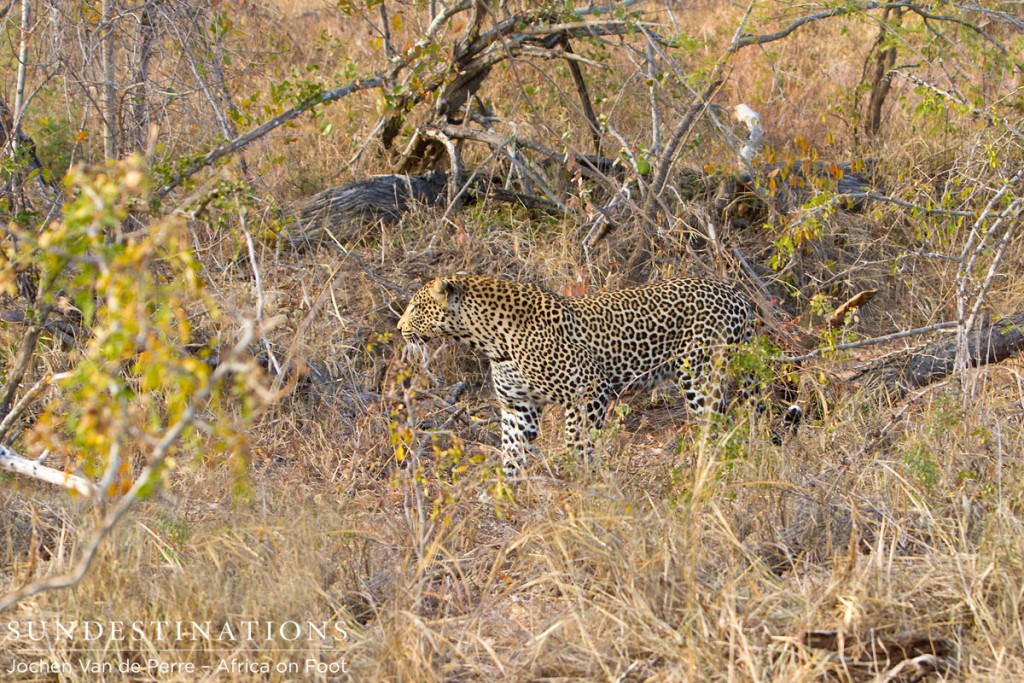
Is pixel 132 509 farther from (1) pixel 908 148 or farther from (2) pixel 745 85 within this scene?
(2) pixel 745 85

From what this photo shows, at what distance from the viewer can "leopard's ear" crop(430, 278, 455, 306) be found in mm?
6457

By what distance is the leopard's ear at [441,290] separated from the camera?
6457 millimetres

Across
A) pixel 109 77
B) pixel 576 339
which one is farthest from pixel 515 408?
pixel 109 77

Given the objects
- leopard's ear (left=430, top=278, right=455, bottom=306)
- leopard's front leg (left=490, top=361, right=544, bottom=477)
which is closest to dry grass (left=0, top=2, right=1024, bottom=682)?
leopard's front leg (left=490, top=361, right=544, bottom=477)

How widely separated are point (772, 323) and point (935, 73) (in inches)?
198

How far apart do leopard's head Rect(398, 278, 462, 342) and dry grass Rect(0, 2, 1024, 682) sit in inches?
16.2

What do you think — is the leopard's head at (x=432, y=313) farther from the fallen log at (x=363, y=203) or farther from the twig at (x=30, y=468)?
the twig at (x=30, y=468)

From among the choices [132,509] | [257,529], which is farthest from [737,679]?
[132,509]

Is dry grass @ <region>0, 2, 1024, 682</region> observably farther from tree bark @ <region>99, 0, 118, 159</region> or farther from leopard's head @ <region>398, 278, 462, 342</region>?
tree bark @ <region>99, 0, 118, 159</region>

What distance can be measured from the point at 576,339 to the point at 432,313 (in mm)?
875

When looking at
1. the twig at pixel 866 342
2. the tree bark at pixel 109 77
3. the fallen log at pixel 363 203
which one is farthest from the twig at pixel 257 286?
the fallen log at pixel 363 203

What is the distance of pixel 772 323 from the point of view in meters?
7.16

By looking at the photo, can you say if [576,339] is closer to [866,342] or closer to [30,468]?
[866,342]

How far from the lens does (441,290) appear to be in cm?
648
